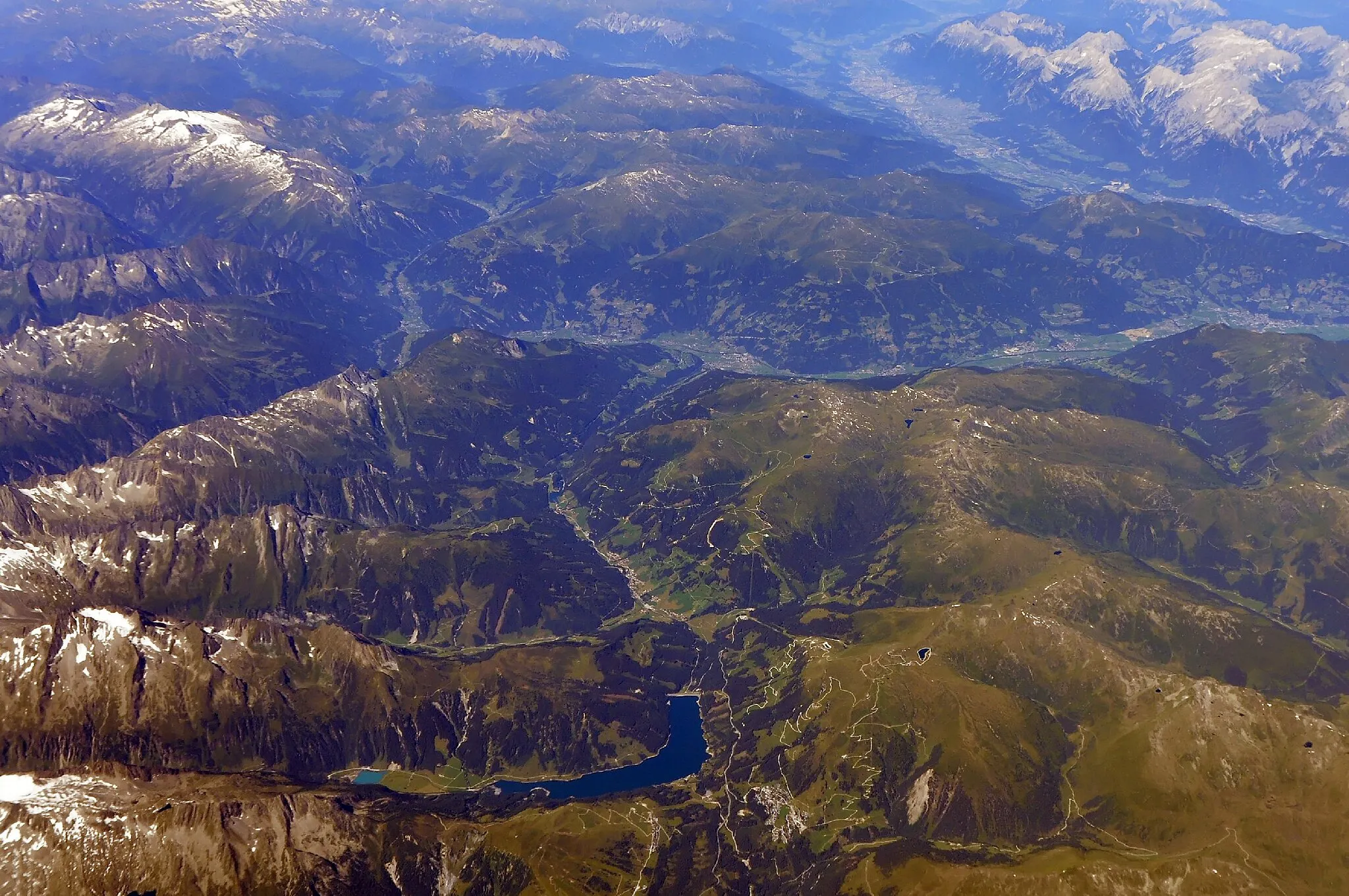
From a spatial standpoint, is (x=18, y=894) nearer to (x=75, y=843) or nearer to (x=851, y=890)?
(x=75, y=843)

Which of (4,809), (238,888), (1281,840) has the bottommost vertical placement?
(238,888)

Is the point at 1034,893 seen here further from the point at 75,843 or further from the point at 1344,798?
the point at 75,843

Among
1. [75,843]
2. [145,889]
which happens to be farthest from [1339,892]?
[75,843]

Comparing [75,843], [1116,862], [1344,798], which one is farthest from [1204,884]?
[75,843]

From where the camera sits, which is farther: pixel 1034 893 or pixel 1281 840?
pixel 1281 840

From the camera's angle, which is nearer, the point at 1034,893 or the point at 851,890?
the point at 1034,893

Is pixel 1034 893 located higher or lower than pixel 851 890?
higher

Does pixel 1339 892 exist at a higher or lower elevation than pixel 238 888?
higher

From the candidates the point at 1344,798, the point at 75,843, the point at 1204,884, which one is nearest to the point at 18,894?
the point at 75,843
